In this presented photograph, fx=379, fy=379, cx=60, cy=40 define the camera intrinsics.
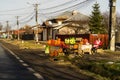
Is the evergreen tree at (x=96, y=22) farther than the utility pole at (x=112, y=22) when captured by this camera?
Yes

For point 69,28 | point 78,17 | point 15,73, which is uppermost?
point 78,17

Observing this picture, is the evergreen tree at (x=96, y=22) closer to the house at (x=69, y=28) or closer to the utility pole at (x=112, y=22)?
the house at (x=69, y=28)

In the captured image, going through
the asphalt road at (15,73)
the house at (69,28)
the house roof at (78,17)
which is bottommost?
the asphalt road at (15,73)

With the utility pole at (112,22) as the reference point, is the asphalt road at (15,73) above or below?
below

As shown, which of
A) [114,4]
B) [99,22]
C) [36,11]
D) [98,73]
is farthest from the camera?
[99,22]

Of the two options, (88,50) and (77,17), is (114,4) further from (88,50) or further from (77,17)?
(77,17)

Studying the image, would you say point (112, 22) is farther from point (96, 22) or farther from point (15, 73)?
point (96, 22)

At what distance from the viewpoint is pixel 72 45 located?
30.0 metres

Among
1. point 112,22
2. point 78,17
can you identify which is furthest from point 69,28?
point 112,22

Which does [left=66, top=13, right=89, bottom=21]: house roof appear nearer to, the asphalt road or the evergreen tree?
the evergreen tree

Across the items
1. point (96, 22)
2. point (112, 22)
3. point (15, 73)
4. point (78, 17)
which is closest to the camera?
point (15, 73)

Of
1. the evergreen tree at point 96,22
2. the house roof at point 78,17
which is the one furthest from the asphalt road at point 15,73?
the house roof at point 78,17

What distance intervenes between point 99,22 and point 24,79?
7117 centimetres

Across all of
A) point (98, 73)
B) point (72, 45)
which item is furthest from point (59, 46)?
point (98, 73)
